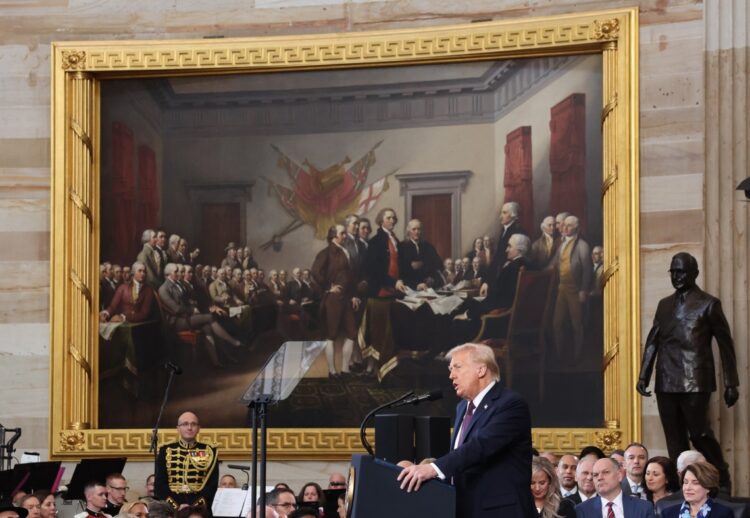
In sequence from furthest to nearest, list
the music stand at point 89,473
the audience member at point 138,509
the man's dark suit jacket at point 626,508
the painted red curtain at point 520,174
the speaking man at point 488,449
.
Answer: the painted red curtain at point 520,174 → the music stand at point 89,473 → the audience member at point 138,509 → the man's dark suit jacket at point 626,508 → the speaking man at point 488,449

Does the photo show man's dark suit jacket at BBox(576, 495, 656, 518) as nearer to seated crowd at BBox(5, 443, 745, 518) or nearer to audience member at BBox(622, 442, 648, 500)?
seated crowd at BBox(5, 443, 745, 518)

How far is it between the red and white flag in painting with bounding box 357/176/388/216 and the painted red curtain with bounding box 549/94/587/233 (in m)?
1.97

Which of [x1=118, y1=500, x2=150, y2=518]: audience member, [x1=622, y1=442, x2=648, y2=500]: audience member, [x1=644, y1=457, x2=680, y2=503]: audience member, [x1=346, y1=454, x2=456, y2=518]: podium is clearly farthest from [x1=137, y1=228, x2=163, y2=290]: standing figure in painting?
[x1=346, y1=454, x2=456, y2=518]: podium

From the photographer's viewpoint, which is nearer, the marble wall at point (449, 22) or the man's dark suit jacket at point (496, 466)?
the man's dark suit jacket at point (496, 466)

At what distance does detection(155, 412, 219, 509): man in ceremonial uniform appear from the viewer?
14.2 m

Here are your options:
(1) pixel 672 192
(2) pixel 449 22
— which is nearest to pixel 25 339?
(2) pixel 449 22

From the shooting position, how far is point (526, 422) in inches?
323

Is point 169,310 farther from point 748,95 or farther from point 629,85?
point 748,95

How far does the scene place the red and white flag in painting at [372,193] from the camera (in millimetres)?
16922

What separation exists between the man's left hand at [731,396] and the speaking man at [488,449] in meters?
6.31

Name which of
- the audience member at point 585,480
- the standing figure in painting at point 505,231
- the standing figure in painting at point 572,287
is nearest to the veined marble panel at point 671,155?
the standing figure in painting at point 572,287

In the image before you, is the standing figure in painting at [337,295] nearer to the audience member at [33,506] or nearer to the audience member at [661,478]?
the audience member at [33,506]

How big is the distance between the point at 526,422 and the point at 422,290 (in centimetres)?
839

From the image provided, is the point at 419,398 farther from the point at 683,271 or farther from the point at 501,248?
the point at 501,248
